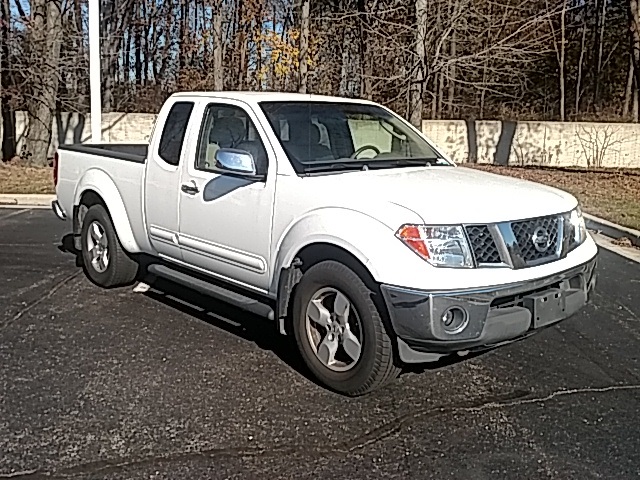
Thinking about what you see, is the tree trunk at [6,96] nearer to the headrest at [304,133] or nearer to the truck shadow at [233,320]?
the truck shadow at [233,320]

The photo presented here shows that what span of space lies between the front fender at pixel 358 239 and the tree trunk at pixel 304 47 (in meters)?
18.8

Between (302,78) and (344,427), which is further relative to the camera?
(302,78)

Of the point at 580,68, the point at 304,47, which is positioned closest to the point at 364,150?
the point at 304,47

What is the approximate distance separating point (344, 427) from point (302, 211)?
138 centimetres

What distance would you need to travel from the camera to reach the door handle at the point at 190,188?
5.33 metres

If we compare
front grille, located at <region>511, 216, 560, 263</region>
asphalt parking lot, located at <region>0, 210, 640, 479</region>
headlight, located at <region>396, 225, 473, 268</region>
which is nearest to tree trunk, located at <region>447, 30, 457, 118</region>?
asphalt parking lot, located at <region>0, 210, 640, 479</region>

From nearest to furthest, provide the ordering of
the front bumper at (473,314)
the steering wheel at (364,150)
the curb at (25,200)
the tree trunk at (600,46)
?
1. the front bumper at (473,314)
2. the steering wheel at (364,150)
3. the curb at (25,200)
4. the tree trunk at (600,46)

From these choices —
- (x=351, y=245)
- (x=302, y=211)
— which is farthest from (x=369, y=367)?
(x=302, y=211)

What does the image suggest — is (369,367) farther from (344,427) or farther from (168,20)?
(168,20)

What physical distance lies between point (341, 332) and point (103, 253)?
129 inches

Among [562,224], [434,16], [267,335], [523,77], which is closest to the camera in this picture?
[562,224]

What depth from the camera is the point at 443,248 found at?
397 centimetres

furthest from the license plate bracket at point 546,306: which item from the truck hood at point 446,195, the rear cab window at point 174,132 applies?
the rear cab window at point 174,132

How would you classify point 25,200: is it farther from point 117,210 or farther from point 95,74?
Answer: point 117,210
